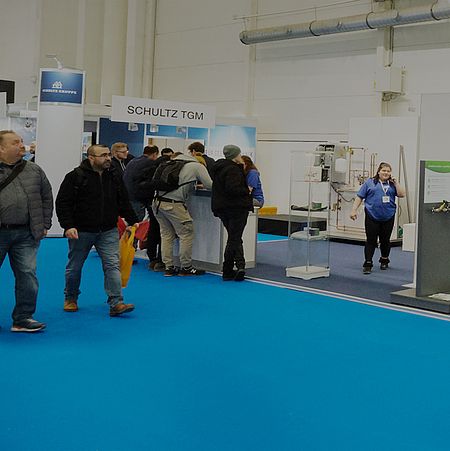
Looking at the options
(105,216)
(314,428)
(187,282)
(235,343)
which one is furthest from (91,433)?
(187,282)

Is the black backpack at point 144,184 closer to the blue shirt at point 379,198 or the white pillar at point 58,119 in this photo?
the blue shirt at point 379,198

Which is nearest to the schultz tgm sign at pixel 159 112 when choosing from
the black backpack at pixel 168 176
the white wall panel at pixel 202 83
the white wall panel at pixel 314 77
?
the black backpack at pixel 168 176

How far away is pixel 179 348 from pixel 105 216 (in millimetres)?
1276

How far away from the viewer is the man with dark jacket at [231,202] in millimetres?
7145

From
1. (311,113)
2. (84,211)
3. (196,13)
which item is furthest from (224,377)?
(196,13)

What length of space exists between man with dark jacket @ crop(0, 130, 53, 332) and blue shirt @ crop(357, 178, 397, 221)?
4.28 m

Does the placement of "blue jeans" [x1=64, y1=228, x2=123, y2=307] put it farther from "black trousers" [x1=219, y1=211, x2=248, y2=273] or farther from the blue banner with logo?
the blue banner with logo

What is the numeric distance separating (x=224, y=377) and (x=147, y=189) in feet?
12.4

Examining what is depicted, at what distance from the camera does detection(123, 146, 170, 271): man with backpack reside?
776cm

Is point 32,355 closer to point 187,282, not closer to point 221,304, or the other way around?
point 221,304

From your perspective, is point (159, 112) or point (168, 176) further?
point (159, 112)

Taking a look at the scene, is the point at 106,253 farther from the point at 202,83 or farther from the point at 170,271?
the point at 202,83

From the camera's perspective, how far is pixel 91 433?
3.19 metres

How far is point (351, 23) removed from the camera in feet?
41.8
